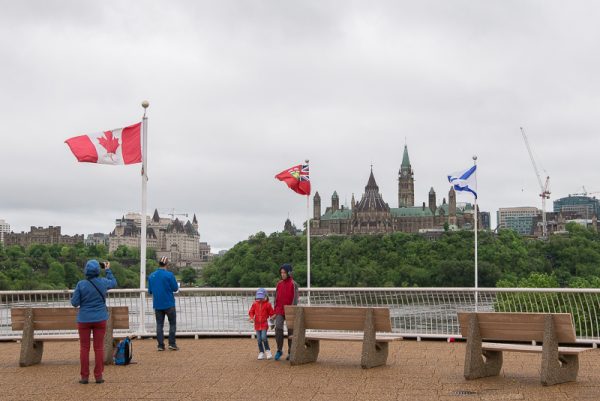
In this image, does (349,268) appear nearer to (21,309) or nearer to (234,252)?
(234,252)

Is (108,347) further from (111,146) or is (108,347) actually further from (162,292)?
(111,146)

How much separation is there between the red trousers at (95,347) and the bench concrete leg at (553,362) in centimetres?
571

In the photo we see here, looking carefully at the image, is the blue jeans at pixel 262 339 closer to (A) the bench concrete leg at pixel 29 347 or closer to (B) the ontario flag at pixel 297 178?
(A) the bench concrete leg at pixel 29 347

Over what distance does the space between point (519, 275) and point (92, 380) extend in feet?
327

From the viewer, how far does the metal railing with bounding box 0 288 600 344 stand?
17.0m

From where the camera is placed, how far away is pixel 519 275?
10706cm

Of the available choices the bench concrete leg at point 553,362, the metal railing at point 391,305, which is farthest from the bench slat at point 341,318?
the metal railing at point 391,305

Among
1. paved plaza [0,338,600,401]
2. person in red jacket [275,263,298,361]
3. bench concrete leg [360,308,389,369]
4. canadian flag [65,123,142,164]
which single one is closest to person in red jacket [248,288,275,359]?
person in red jacket [275,263,298,361]

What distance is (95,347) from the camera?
466 inches

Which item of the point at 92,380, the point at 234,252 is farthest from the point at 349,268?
the point at 92,380

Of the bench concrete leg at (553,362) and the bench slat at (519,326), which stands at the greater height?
the bench slat at (519,326)

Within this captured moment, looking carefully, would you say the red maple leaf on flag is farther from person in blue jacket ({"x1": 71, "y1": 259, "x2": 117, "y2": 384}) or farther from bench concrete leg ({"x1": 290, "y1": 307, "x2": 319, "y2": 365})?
bench concrete leg ({"x1": 290, "y1": 307, "x2": 319, "y2": 365})

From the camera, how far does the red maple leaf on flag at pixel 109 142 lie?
63.9 feet

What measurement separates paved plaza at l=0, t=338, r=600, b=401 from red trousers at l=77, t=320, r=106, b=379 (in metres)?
0.20
